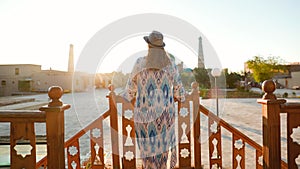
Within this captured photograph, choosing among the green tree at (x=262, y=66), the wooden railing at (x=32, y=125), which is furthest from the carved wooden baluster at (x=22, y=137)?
the green tree at (x=262, y=66)

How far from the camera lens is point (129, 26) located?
8.52 ft

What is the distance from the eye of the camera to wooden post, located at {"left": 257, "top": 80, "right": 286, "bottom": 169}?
1.41m

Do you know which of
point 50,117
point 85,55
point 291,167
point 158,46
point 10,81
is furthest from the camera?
point 10,81

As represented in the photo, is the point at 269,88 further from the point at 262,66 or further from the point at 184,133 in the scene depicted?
the point at 262,66

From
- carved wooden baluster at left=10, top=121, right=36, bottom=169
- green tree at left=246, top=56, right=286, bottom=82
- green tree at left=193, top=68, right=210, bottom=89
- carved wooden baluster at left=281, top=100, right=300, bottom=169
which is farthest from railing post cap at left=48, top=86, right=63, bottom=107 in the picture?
green tree at left=246, top=56, right=286, bottom=82

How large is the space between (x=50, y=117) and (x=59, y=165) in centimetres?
29

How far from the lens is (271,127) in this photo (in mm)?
1439

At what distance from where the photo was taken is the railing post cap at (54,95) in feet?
4.06

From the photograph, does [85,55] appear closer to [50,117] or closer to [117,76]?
[117,76]

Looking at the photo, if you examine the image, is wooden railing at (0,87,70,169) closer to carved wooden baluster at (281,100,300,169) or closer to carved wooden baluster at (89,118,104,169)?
carved wooden baluster at (89,118,104,169)

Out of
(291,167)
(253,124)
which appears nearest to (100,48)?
(291,167)

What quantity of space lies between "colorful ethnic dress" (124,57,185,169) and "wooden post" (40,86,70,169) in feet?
1.67

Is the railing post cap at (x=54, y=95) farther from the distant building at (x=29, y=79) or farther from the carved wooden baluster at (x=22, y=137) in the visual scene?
the distant building at (x=29, y=79)

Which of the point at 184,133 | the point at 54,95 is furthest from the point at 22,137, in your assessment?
the point at 184,133
